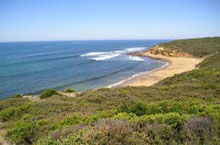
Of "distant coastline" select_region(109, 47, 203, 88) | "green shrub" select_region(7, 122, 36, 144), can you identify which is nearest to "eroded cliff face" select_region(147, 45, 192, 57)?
"distant coastline" select_region(109, 47, 203, 88)

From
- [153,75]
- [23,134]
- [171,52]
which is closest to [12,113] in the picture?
[23,134]

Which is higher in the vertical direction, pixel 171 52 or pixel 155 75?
pixel 171 52

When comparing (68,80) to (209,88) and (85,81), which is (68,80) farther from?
(209,88)

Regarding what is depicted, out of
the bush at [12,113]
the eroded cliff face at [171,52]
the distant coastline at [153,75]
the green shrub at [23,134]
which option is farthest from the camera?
the eroded cliff face at [171,52]

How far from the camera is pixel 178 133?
328 cm

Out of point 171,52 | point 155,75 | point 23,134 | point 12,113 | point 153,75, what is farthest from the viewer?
point 171,52

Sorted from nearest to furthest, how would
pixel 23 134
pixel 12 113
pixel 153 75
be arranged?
1. pixel 23 134
2. pixel 12 113
3. pixel 153 75

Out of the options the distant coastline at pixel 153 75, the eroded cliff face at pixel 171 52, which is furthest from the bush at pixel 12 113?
the eroded cliff face at pixel 171 52

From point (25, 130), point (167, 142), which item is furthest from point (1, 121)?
point (167, 142)

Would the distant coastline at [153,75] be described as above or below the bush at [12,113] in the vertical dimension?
below

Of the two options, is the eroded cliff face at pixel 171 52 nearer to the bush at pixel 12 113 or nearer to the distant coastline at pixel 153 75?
the distant coastline at pixel 153 75

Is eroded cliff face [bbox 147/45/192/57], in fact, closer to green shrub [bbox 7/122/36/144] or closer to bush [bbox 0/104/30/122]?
bush [bbox 0/104/30/122]

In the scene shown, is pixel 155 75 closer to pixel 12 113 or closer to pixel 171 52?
pixel 12 113

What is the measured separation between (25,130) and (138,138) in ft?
12.3
